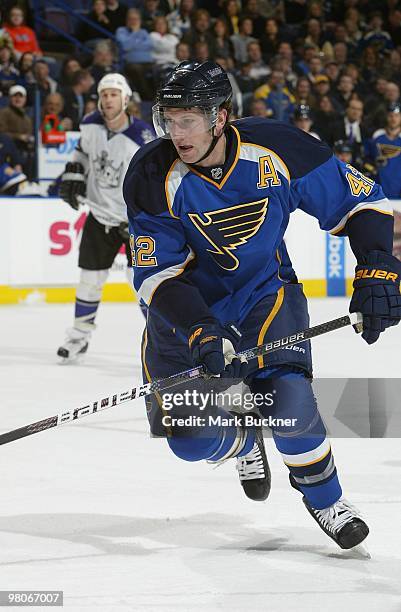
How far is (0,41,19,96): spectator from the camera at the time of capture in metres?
9.56

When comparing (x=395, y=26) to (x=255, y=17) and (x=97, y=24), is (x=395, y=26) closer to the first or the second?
(x=255, y=17)

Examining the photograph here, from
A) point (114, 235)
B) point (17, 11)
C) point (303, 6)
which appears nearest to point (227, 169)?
point (114, 235)

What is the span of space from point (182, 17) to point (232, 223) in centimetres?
856

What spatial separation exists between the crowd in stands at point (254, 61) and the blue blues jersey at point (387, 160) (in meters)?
0.01

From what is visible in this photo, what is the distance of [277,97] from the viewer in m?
10.3

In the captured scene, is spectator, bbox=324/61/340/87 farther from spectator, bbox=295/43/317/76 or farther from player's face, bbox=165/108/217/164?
player's face, bbox=165/108/217/164

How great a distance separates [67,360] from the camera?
623cm

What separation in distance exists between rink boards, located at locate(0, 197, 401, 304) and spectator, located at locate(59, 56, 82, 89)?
1.65 meters

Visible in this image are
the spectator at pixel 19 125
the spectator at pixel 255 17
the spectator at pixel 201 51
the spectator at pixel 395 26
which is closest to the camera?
the spectator at pixel 19 125

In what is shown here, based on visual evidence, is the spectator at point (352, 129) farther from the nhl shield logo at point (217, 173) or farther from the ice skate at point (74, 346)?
the nhl shield logo at point (217, 173)

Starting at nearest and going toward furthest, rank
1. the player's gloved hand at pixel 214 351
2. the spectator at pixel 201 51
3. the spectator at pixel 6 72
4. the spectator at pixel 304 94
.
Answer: the player's gloved hand at pixel 214 351
the spectator at pixel 6 72
the spectator at pixel 304 94
the spectator at pixel 201 51

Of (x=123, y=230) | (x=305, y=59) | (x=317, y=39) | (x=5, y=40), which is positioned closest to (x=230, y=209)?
(x=123, y=230)

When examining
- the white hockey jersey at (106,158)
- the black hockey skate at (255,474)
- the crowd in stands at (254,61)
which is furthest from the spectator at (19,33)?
the black hockey skate at (255,474)

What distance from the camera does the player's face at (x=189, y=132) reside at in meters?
2.86
